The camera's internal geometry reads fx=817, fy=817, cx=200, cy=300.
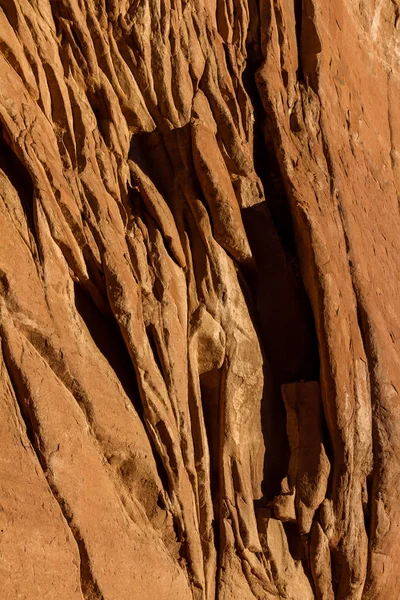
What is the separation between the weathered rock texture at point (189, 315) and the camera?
13.2 feet

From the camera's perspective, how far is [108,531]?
409 cm

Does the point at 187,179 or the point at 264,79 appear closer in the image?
the point at 187,179

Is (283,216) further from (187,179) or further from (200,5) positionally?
(200,5)

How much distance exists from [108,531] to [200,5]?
356cm

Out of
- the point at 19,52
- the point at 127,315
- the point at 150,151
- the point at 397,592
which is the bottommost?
the point at 397,592

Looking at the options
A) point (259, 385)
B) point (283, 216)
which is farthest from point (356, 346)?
point (283, 216)

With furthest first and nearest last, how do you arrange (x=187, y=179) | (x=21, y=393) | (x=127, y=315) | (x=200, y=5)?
(x=200, y=5) < (x=187, y=179) < (x=127, y=315) < (x=21, y=393)

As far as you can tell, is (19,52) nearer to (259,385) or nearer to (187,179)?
(187,179)

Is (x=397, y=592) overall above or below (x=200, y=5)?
below

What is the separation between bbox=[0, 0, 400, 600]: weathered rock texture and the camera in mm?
4035

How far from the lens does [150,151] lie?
5.21m

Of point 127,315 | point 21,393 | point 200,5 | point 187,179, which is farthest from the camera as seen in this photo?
point 200,5

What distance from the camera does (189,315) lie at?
4.88 meters

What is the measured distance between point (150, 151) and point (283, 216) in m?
1.05
